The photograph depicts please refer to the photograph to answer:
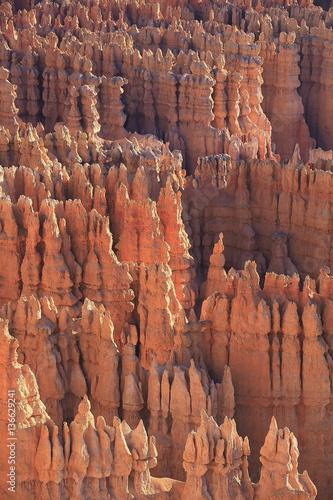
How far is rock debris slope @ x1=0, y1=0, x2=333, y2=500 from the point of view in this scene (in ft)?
44.3

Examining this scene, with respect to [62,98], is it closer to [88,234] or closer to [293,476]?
[88,234]

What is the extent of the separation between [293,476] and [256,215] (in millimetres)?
12638

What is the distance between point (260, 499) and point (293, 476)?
460 millimetres

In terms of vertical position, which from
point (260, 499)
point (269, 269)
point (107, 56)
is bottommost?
point (260, 499)

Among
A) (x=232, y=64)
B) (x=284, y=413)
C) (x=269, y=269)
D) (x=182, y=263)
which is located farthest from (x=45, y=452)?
(x=232, y=64)

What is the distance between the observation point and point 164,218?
2255cm

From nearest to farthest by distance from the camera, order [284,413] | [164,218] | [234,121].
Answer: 1. [284,413]
2. [164,218]
3. [234,121]

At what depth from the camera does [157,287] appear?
728 inches

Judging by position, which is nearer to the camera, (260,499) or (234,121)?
(260,499)

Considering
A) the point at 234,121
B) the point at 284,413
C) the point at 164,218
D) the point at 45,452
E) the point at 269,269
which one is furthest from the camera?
the point at 234,121

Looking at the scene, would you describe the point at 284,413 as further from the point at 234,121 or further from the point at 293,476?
the point at 234,121

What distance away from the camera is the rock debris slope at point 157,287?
44.3ft

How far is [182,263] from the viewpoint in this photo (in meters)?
22.6

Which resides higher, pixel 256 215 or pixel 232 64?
pixel 232 64
